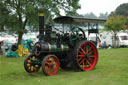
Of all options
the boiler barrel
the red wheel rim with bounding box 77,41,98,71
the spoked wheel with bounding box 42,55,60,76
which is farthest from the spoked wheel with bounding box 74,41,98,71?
the spoked wheel with bounding box 42,55,60,76

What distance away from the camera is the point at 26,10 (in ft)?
51.4

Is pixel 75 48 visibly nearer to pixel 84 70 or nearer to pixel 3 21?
pixel 84 70

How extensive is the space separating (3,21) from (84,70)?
10385mm

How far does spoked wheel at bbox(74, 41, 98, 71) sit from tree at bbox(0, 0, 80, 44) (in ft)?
26.6

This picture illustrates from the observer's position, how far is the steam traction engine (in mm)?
6953

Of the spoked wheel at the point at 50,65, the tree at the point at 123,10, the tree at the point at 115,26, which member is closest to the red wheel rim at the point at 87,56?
the spoked wheel at the point at 50,65

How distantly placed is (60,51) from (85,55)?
1.07 m

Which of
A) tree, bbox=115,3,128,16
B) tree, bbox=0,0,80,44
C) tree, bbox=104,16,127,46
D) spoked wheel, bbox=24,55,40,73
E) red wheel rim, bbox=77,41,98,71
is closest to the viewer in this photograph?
spoked wheel, bbox=24,55,40,73

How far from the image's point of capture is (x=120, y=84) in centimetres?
533

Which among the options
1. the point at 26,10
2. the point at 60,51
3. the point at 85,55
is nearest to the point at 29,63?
the point at 60,51

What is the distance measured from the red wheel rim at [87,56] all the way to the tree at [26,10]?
8.09 m

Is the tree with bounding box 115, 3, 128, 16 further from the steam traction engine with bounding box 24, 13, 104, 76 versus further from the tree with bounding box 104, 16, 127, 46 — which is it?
the steam traction engine with bounding box 24, 13, 104, 76

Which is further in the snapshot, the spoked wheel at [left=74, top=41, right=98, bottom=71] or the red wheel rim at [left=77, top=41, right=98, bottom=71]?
the red wheel rim at [left=77, top=41, right=98, bottom=71]

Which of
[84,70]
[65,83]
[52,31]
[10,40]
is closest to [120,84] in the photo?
[65,83]
